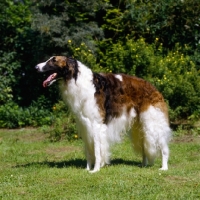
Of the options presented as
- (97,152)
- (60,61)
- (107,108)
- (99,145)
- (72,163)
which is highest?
(60,61)

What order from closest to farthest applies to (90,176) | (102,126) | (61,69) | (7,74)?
(90,176), (61,69), (102,126), (7,74)

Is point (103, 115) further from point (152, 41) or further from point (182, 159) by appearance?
point (152, 41)

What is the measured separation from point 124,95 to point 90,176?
4.77 ft

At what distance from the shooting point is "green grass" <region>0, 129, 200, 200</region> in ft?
22.9

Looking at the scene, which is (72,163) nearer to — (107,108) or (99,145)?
Answer: (99,145)

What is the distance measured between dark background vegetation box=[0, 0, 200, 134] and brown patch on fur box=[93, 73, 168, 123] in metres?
3.39

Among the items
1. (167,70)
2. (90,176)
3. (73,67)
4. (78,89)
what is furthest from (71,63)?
(167,70)

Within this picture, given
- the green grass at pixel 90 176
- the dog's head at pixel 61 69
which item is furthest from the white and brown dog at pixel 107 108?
the green grass at pixel 90 176

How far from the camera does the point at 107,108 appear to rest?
8453 mm

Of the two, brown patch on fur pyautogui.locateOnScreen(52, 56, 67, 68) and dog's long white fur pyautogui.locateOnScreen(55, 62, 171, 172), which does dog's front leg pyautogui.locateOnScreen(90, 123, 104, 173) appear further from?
brown patch on fur pyautogui.locateOnScreen(52, 56, 67, 68)

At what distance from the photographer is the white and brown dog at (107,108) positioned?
8.26 meters

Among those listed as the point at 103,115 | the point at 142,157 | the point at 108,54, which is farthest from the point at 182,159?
the point at 108,54

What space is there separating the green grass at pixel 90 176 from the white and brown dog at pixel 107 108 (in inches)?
15.0

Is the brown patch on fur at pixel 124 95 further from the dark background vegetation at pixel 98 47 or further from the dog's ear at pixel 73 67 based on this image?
the dark background vegetation at pixel 98 47
